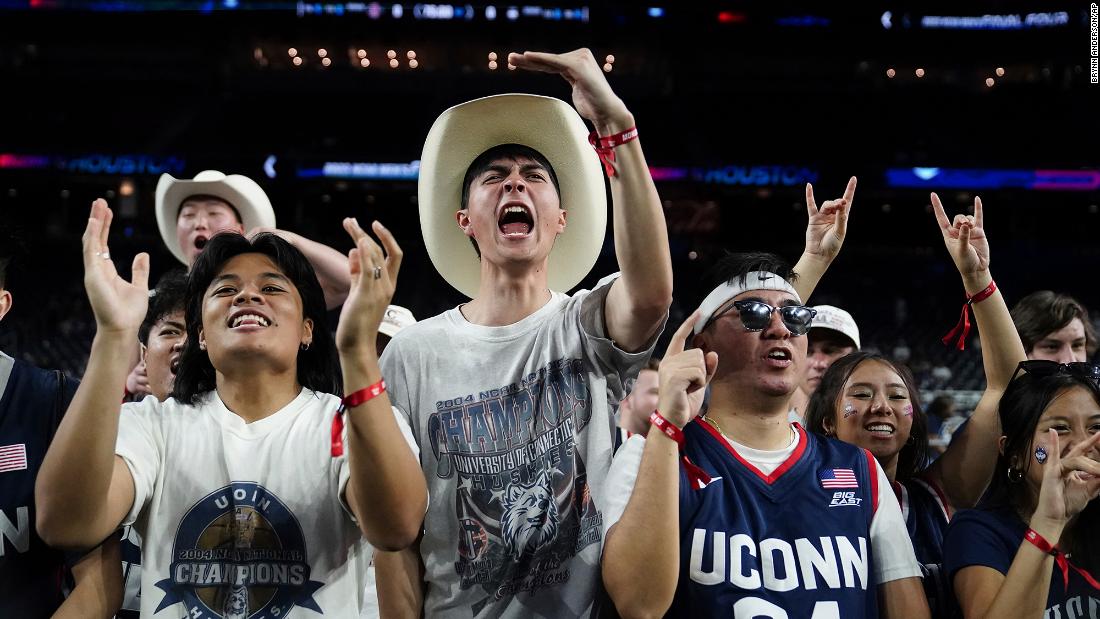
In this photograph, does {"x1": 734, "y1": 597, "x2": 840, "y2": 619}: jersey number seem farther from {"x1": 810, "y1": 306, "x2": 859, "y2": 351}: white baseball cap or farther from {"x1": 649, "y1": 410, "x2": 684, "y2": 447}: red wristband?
{"x1": 810, "y1": 306, "x2": 859, "y2": 351}: white baseball cap

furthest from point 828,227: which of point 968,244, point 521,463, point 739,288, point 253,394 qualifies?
point 253,394

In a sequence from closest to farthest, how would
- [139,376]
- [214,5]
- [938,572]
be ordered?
[938,572]
[139,376]
[214,5]

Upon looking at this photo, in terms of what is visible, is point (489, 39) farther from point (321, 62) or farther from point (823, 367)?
point (823, 367)

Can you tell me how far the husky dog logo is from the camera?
2.45 meters

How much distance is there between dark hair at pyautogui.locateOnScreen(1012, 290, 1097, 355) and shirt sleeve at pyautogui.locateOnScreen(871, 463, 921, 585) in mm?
1598

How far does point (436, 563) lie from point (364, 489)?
561 mm

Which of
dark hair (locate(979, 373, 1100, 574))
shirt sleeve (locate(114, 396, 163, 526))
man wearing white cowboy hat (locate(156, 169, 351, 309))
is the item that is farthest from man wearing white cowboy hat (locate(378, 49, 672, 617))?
man wearing white cowboy hat (locate(156, 169, 351, 309))

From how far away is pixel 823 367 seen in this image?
4102 millimetres

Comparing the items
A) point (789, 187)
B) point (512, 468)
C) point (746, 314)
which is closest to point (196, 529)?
point (512, 468)

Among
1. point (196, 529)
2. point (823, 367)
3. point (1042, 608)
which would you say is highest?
point (823, 367)

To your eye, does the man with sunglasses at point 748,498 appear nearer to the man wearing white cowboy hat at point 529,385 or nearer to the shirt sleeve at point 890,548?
the shirt sleeve at point 890,548

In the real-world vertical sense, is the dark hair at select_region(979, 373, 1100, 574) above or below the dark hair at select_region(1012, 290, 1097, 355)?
below

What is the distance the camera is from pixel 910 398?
3242mm

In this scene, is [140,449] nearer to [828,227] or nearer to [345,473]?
[345,473]
